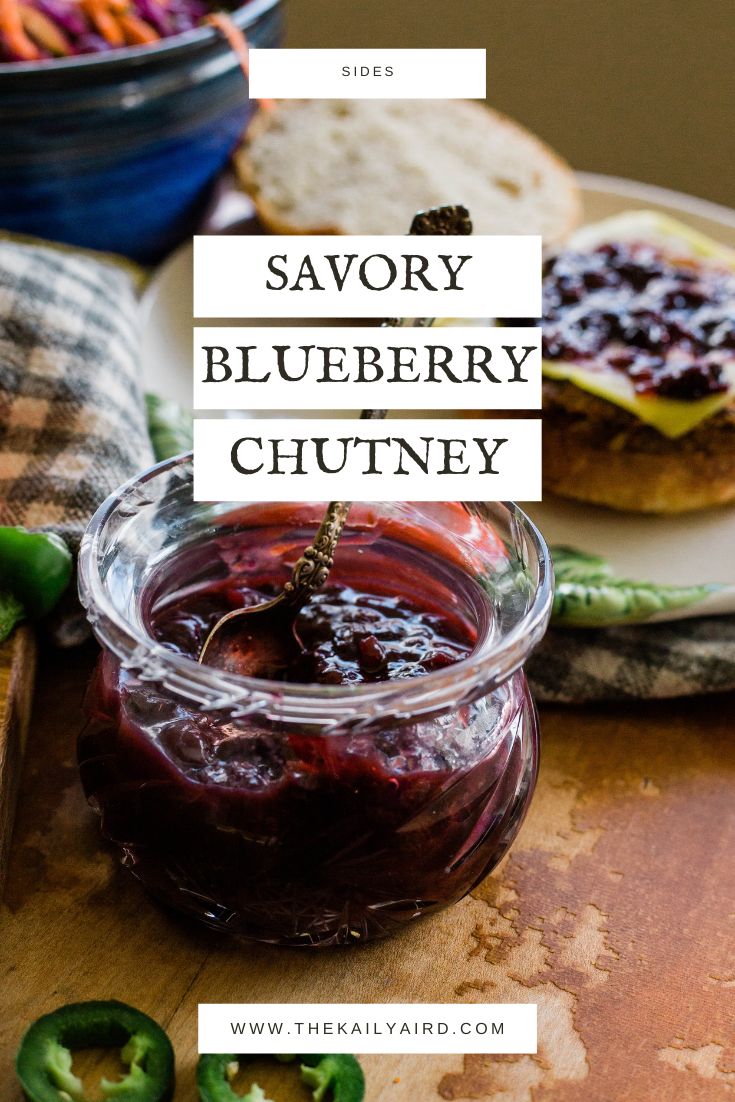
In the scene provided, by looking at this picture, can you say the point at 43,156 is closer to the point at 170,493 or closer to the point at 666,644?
the point at 170,493

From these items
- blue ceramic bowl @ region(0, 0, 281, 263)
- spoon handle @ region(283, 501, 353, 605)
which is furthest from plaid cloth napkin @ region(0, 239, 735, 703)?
spoon handle @ region(283, 501, 353, 605)

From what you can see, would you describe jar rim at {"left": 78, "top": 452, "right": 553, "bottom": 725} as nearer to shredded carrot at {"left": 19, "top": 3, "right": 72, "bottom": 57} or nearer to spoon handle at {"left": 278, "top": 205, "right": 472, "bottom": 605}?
spoon handle at {"left": 278, "top": 205, "right": 472, "bottom": 605}

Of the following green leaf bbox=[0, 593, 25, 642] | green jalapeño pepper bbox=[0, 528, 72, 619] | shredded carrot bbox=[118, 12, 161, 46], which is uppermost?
shredded carrot bbox=[118, 12, 161, 46]

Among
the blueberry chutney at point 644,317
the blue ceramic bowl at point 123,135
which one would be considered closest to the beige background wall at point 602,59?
the blue ceramic bowl at point 123,135

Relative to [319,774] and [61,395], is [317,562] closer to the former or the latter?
[319,774]

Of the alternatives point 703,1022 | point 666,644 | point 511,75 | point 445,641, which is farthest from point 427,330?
point 511,75
